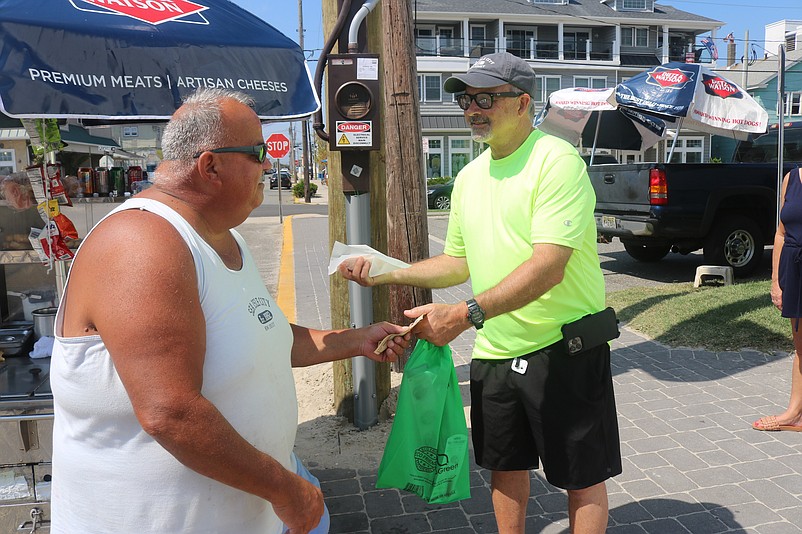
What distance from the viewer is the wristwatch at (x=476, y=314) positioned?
2.50 meters

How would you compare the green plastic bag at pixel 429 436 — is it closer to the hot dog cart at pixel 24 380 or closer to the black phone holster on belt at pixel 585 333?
the black phone holster on belt at pixel 585 333

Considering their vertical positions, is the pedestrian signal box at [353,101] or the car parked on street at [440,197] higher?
the pedestrian signal box at [353,101]

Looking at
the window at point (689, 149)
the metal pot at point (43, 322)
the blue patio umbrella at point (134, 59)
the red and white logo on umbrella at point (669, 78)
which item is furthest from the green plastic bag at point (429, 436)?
the window at point (689, 149)

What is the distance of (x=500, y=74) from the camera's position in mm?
2584

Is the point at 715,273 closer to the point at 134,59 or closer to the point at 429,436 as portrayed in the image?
the point at 429,436

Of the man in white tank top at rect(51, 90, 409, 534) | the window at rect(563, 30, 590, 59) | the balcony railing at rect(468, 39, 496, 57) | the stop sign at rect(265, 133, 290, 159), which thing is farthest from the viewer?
the window at rect(563, 30, 590, 59)

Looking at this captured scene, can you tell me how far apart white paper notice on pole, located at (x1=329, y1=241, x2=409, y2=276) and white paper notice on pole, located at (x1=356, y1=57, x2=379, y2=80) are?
119 centimetres

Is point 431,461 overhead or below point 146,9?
below

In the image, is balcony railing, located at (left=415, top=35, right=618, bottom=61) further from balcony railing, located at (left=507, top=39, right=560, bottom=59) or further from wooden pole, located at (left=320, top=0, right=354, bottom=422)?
wooden pole, located at (left=320, top=0, right=354, bottom=422)

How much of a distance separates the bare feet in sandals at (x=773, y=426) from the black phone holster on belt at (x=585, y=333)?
247 cm

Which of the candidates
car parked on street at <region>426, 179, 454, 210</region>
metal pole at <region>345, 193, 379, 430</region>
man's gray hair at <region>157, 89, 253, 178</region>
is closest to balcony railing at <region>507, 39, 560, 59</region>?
car parked on street at <region>426, 179, 454, 210</region>

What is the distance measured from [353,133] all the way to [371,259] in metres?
1.19

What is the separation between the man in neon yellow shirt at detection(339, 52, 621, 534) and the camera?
97.4 inches

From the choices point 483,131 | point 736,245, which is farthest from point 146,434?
point 736,245
